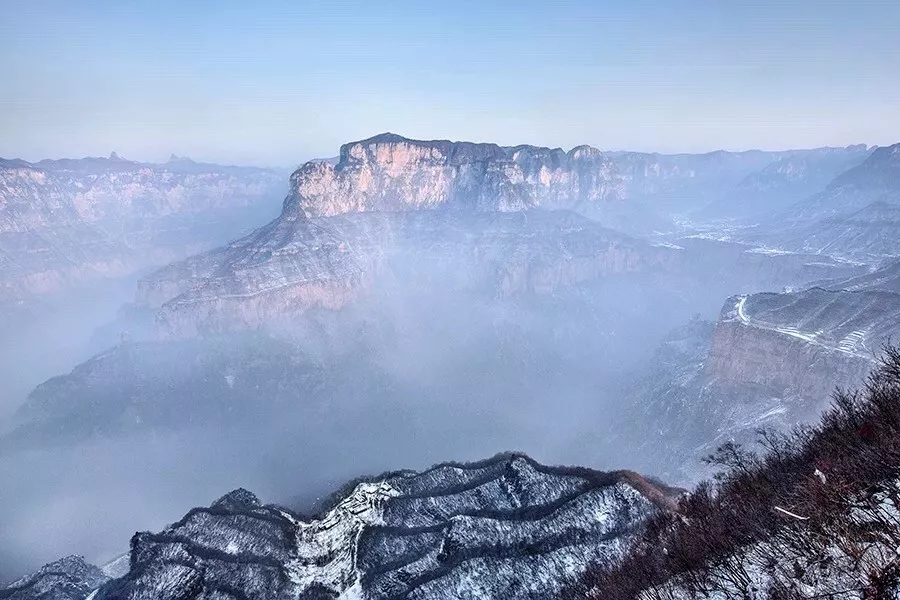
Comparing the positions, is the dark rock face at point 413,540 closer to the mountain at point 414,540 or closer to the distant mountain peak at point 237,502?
the mountain at point 414,540

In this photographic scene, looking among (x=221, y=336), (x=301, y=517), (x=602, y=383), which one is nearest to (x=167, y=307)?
(x=221, y=336)

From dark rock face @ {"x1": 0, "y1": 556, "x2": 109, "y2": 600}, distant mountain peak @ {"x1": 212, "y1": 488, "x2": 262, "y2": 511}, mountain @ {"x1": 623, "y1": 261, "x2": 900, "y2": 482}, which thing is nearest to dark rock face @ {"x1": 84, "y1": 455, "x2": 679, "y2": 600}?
distant mountain peak @ {"x1": 212, "y1": 488, "x2": 262, "y2": 511}

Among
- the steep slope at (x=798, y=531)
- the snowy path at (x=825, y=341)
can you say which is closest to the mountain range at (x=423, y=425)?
the snowy path at (x=825, y=341)

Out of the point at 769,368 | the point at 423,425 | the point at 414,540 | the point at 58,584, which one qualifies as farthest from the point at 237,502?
the point at 769,368

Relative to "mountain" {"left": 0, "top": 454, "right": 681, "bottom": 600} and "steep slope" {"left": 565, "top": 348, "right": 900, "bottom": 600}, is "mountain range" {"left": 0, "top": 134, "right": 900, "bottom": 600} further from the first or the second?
"steep slope" {"left": 565, "top": 348, "right": 900, "bottom": 600}

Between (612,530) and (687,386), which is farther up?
(612,530)

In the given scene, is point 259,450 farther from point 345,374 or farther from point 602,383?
point 602,383
